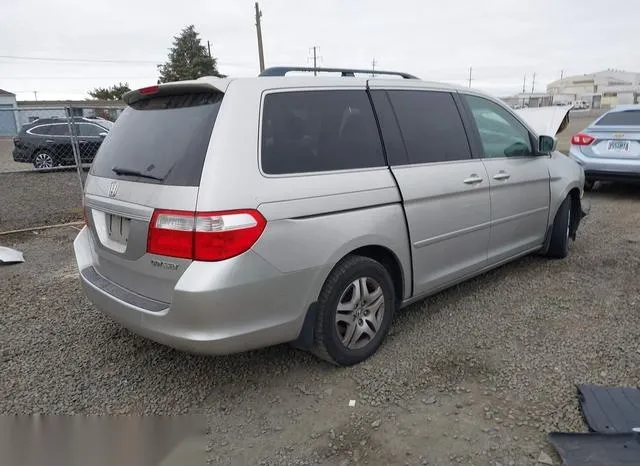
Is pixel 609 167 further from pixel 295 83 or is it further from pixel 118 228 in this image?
pixel 118 228

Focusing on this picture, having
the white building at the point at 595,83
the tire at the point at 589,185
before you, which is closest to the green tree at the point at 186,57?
the tire at the point at 589,185

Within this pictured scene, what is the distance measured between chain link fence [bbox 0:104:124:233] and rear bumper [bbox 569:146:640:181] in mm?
7875

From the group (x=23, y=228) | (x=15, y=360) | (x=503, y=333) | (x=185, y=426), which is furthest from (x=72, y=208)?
(x=503, y=333)

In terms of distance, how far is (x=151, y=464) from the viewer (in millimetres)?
2393

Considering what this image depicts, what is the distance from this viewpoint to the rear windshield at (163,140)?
99.8 inches

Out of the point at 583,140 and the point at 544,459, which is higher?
the point at 583,140

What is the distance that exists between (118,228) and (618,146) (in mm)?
7819

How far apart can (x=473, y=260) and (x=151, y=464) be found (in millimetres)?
2639

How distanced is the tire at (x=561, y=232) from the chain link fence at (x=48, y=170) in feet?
20.2

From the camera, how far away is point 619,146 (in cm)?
782

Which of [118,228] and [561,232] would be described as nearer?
[118,228]

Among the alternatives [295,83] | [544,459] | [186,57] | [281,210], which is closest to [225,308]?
[281,210]

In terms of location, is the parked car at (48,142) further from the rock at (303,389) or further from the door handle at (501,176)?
the rock at (303,389)

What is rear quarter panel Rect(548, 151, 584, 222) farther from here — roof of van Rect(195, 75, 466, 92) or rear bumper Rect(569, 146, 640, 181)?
rear bumper Rect(569, 146, 640, 181)
